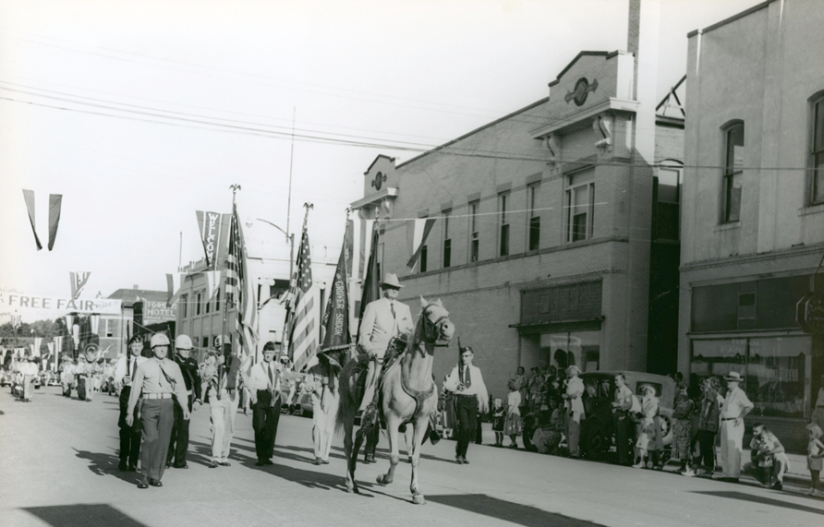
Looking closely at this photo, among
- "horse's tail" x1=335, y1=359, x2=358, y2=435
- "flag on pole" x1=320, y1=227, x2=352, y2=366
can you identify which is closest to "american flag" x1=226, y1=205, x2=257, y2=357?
"flag on pole" x1=320, y1=227, x2=352, y2=366

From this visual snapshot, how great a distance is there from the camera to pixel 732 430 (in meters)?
15.0

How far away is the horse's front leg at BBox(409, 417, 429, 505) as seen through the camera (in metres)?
10.1

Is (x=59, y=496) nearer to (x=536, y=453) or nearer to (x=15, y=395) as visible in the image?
(x=536, y=453)

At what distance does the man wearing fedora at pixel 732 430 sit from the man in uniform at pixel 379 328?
6.53 meters

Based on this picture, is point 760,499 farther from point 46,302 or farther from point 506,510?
point 46,302

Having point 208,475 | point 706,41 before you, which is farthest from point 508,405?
point 706,41

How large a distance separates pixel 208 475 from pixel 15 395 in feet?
100

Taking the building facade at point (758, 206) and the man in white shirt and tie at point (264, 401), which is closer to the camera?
the man in white shirt and tie at point (264, 401)

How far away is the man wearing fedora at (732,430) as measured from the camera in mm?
14789

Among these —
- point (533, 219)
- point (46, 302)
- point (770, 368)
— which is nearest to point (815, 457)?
point (770, 368)

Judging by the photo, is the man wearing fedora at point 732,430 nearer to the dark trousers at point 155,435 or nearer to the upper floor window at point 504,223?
the dark trousers at point 155,435

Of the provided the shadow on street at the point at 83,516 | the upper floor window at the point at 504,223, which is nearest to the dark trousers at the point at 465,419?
the shadow on street at the point at 83,516

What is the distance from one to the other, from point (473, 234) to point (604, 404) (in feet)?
52.8

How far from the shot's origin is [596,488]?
40.8 ft
